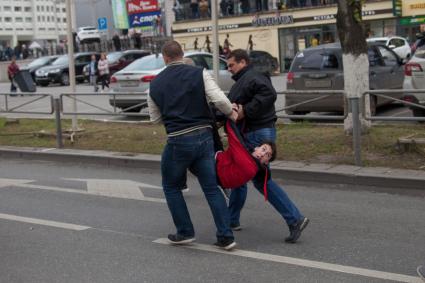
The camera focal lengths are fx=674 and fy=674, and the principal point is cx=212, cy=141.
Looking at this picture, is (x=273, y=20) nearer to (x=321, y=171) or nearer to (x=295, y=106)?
(x=295, y=106)

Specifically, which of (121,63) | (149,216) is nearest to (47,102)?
(149,216)

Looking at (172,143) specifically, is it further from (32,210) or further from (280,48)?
(280,48)

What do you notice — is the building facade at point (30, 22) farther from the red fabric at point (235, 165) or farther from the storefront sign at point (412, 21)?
the red fabric at point (235, 165)

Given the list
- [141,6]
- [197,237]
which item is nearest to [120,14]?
[141,6]

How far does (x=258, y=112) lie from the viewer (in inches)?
238

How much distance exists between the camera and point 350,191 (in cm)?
839

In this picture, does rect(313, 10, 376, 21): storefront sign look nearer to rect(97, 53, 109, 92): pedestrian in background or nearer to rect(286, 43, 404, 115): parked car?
rect(97, 53, 109, 92): pedestrian in background

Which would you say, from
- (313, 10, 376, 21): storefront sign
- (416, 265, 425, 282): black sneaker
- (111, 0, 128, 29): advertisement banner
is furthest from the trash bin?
(111, 0, 128, 29): advertisement banner

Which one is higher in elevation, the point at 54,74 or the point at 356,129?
the point at 54,74

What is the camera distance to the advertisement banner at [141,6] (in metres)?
49.0

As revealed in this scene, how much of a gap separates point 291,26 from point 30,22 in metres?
72.8

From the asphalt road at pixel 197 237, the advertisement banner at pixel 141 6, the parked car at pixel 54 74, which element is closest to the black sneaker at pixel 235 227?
the asphalt road at pixel 197 237

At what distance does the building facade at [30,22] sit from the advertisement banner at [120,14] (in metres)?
46.5

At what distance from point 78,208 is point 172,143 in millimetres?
2477
